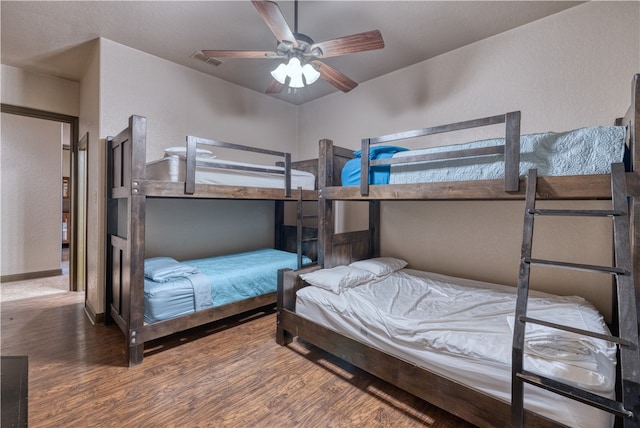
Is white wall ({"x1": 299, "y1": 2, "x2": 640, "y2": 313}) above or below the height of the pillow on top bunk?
above

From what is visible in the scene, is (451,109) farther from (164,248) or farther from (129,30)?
(164,248)

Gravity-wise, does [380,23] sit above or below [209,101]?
above

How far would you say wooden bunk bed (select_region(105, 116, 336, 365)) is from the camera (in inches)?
84.5

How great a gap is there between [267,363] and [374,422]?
92cm

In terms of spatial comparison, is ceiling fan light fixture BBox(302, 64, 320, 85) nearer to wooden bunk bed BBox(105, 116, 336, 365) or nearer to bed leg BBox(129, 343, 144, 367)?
wooden bunk bed BBox(105, 116, 336, 365)

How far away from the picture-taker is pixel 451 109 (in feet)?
10.0

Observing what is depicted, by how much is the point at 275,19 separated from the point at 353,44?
552 millimetres

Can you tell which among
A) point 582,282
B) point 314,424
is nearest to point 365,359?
point 314,424

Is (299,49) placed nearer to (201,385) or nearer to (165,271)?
(165,271)

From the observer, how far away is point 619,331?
114 cm

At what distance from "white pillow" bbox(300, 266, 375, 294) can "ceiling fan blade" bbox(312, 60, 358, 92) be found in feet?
5.63

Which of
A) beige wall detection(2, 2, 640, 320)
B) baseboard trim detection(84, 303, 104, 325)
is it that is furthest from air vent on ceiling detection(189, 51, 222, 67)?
baseboard trim detection(84, 303, 104, 325)

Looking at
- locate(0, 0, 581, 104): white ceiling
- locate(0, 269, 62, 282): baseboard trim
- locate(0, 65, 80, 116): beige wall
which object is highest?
locate(0, 0, 581, 104): white ceiling

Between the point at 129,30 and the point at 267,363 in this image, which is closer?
the point at 267,363
